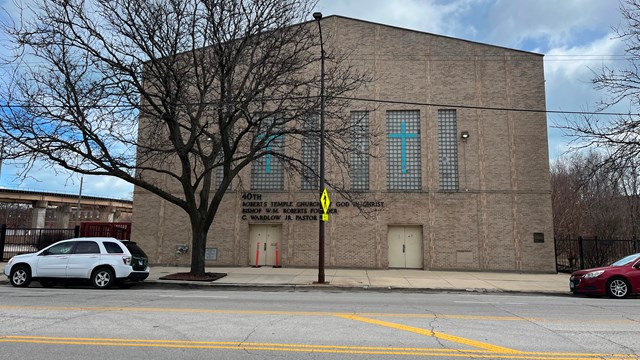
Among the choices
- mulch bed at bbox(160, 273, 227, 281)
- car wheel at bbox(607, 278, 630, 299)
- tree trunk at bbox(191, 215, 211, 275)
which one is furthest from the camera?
tree trunk at bbox(191, 215, 211, 275)

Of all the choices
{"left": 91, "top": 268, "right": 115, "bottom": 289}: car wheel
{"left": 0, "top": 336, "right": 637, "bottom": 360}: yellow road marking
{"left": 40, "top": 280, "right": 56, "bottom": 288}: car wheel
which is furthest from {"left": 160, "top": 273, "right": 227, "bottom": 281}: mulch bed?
{"left": 0, "top": 336, "right": 637, "bottom": 360}: yellow road marking

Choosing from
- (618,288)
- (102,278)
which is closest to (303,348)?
(102,278)

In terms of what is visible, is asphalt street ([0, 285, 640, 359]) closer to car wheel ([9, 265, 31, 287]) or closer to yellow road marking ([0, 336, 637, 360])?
yellow road marking ([0, 336, 637, 360])

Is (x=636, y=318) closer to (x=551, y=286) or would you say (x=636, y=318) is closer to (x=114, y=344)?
(x=551, y=286)

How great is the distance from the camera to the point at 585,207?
3052cm

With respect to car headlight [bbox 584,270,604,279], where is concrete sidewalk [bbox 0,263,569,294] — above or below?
below

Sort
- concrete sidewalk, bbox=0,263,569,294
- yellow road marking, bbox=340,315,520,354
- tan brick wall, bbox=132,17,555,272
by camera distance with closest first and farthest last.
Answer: yellow road marking, bbox=340,315,520,354, concrete sidewalk, bbox=0,263,569,294, tan brick wall, bbox=132,17,555,272

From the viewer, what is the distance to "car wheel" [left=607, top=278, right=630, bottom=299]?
12.6 meters

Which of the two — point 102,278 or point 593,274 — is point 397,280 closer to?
point 593,274

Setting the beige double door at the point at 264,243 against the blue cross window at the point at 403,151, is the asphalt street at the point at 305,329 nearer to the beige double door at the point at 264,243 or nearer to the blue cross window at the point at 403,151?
the beige double door at the point at 264,243

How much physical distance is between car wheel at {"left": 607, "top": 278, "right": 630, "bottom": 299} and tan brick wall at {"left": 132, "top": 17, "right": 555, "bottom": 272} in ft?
24.6

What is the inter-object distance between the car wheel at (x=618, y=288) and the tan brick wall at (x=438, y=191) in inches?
295

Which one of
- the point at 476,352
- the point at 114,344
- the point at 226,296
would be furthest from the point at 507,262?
the point at 114,344

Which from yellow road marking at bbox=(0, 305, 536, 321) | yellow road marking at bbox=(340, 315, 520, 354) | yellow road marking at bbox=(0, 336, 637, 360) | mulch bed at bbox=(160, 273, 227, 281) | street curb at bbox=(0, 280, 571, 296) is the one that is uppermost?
yellow road marking at bbox=(0, 336, 637, 360)
